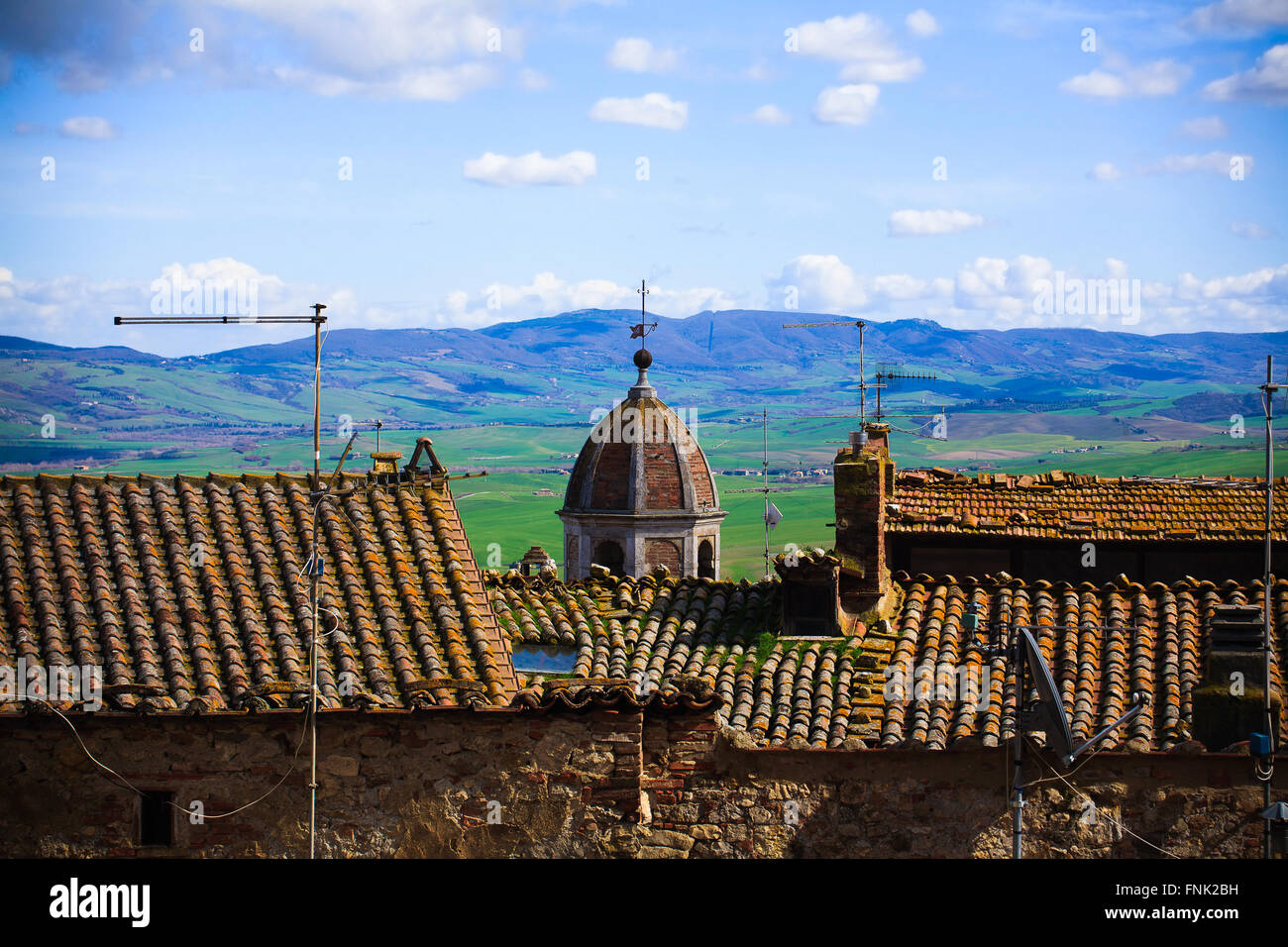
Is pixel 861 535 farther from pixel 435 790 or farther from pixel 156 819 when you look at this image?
pixel 156 819

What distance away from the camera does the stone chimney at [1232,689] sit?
14430mm

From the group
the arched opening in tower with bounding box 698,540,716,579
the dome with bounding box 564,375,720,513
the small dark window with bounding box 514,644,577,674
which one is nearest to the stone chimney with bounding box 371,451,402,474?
the small dark window with bounding box 514,644,577,674

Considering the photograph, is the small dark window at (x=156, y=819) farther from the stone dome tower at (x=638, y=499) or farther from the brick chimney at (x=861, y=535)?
the stone dome tower at (x=638, y=499)

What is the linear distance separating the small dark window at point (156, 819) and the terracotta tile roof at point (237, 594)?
687 mm

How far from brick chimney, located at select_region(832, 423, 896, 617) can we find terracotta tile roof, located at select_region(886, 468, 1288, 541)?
2.68 metres

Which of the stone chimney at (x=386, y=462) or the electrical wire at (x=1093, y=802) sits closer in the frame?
the electrical wire at (x=1093, y=802)

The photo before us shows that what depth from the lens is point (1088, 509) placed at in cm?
→ 2352

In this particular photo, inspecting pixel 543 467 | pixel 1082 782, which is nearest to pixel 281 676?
pixel 1082 782

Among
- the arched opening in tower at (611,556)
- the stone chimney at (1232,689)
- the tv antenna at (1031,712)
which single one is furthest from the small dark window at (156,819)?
the arched opening in tower at (611,556)

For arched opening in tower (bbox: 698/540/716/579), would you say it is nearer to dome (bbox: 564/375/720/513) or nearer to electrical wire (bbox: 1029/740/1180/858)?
dome (bbox: 564/375/720/513)

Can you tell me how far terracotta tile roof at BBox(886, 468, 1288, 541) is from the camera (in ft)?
73.6

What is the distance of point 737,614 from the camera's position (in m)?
19.5

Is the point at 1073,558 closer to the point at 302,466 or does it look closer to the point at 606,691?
the point at 606,691

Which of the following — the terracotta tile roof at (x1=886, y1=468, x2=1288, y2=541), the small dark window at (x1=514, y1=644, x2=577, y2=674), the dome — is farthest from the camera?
the dome
